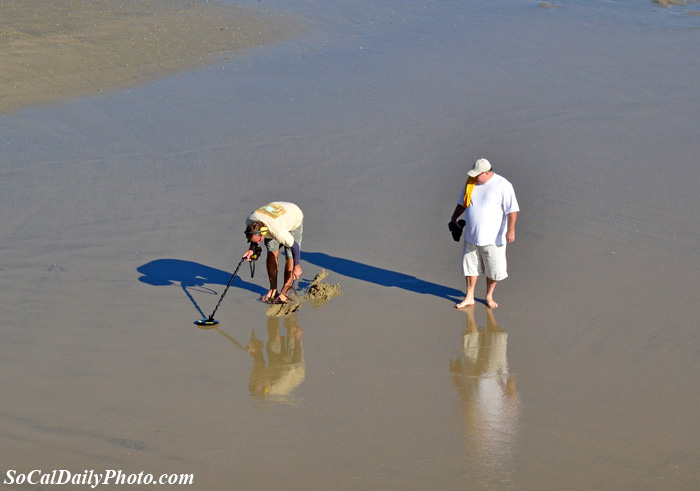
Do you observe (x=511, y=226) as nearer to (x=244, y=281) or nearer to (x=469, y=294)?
(x=469, y=294)

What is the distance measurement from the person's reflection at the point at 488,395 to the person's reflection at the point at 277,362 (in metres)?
1.21

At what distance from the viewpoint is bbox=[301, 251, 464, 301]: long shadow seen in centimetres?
764

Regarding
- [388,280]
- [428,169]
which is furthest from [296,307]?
[428,169]

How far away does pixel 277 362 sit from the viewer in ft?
21.6

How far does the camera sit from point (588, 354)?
257 inches

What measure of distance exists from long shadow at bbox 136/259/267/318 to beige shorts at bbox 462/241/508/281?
1.85 meters

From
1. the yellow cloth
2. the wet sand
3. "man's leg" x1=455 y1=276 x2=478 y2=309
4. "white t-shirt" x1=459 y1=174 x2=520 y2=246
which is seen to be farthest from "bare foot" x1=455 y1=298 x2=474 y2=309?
the wet sand

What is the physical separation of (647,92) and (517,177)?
3.84 meters

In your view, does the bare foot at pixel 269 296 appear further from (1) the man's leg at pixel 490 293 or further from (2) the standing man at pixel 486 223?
(1) the man's leg at pixel 490 293

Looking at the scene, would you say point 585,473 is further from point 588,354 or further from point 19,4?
point 19,4

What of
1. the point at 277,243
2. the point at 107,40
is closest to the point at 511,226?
the point at 277,243

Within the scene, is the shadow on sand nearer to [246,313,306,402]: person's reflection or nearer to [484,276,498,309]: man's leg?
[484,276,498,309]: man's leg

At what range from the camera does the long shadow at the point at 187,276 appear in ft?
25.1

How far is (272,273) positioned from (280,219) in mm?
562
